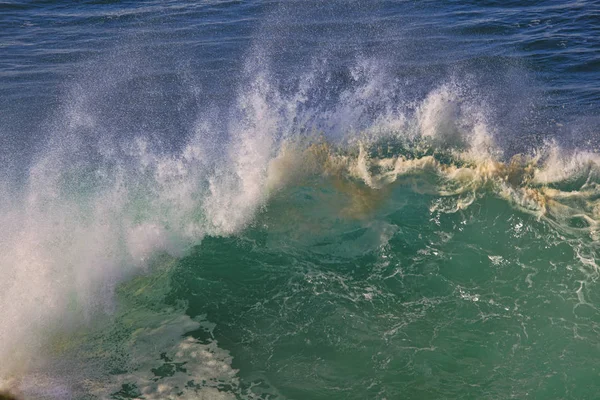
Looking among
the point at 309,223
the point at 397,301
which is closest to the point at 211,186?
the point at 309,223

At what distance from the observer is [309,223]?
43.9 feet

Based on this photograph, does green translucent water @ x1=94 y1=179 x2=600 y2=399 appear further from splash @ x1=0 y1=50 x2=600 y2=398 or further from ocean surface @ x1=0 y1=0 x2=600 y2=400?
splash @ x1=0 y1=50 x2=600 y2=398

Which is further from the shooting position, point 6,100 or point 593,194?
point 6,100

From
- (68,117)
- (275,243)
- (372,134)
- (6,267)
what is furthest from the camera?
(68,117)

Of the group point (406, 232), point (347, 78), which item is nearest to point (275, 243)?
point (406, 232)

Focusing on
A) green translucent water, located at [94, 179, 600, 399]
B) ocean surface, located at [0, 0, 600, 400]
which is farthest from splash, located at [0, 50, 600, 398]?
green translucent water, located at [94, 179, 600, 399]

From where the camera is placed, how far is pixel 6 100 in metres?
19.9

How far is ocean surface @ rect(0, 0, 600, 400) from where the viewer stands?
10391 millimetres

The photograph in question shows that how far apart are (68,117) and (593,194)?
13.6m

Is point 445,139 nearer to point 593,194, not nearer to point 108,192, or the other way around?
point 593,194

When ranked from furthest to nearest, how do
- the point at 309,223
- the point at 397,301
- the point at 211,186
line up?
the point at 211,186
the point at 309,223
the point at 397,301

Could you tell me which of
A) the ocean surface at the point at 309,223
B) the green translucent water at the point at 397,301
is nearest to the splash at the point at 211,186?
the ocean surface at the point at 309,223

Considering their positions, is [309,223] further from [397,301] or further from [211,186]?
[397,301]

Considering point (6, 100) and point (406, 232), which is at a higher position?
point (6, 100)
